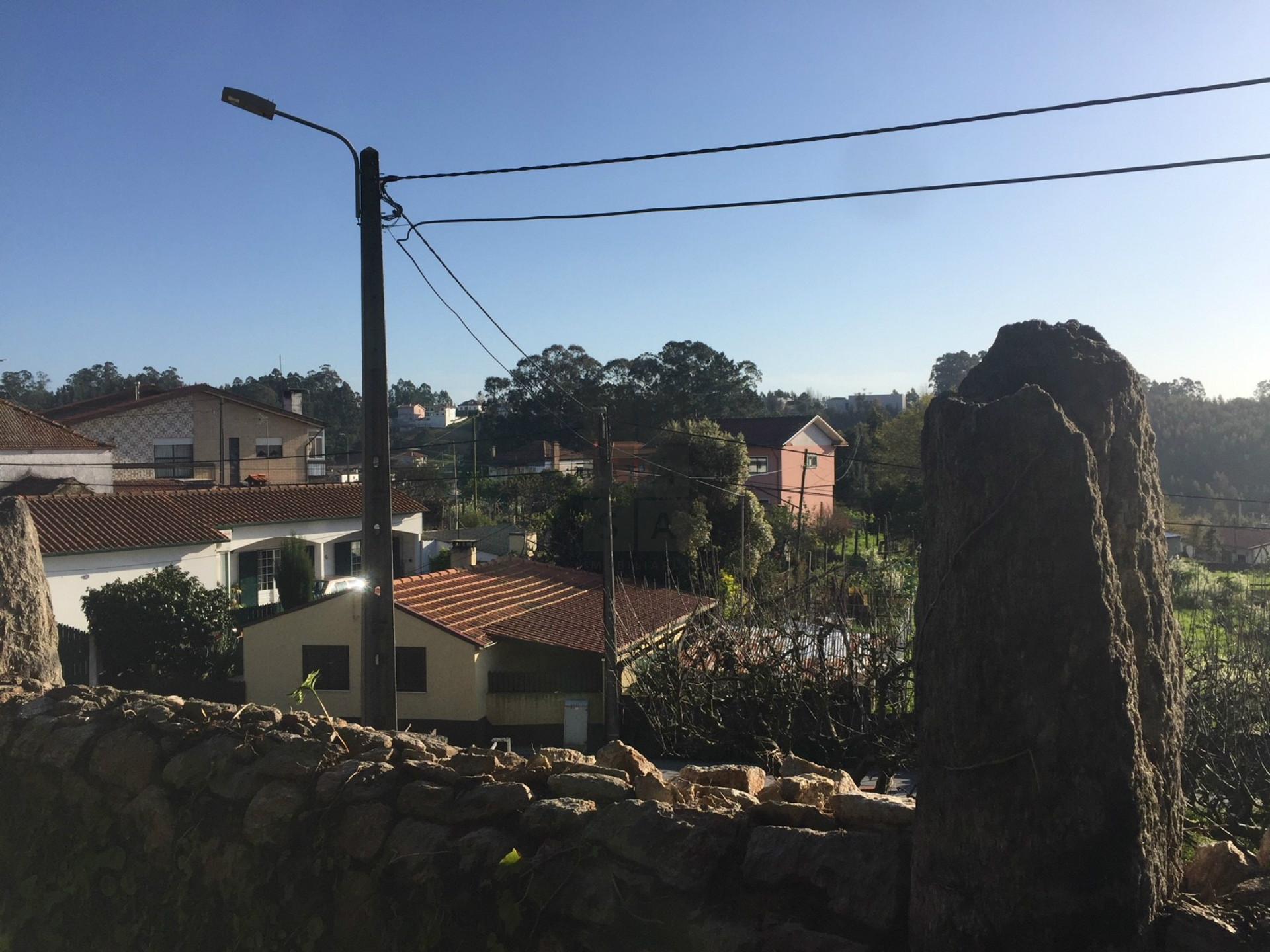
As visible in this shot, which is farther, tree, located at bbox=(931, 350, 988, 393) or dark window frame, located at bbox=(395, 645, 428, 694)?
tree, located at bbox=(931, 350, 988, 393)

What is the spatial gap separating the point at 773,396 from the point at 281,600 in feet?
220

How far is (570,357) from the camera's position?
54969 millimetres

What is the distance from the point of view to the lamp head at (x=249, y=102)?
7980mm

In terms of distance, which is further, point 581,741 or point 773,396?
point 773,396

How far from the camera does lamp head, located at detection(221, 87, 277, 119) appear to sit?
7.98 m

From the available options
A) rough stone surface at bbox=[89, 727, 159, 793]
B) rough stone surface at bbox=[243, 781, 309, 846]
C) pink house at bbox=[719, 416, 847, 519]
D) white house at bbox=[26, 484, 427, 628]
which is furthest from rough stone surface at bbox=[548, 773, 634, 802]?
pink house at bbox=[719, 416, 847, 519]

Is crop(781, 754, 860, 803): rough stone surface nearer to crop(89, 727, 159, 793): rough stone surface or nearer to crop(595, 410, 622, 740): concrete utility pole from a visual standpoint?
crop(89, 727, 159, 793): rough stone surface

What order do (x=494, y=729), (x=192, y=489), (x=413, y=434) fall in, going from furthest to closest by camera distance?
(x=413, y=434) < (x=192, y=489) < (x=494, y=729)

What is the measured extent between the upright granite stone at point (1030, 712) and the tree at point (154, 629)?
2111cm

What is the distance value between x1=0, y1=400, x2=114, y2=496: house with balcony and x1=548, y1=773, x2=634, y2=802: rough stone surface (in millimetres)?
29143

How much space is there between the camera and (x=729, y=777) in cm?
470

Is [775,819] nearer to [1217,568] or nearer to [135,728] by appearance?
[135,728]

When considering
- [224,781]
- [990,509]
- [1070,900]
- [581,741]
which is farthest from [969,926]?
[581,741]

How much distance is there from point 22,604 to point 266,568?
81.8ft
